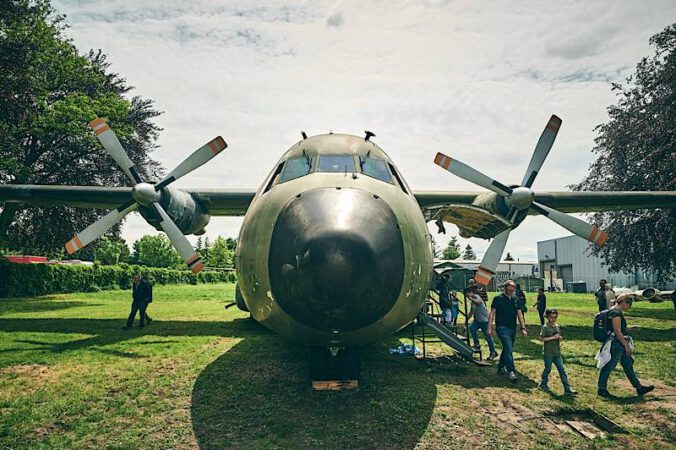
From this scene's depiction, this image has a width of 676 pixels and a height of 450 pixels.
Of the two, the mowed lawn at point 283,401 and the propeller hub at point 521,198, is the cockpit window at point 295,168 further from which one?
the propeller hub at point 521,198

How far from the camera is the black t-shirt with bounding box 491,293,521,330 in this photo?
8555mm

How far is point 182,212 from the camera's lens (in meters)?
13.2

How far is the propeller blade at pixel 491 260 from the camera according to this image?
9002mm

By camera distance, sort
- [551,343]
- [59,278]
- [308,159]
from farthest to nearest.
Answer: [59,278] < [551,343] < [308,159]

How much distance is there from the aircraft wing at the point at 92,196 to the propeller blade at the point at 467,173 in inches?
275

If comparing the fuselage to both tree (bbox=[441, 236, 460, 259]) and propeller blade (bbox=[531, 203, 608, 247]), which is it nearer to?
propeller blade (bbox=[531, 203, 608, 247])

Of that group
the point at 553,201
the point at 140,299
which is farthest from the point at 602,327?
the point at 140,299

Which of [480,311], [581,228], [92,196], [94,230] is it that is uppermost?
[92,196]

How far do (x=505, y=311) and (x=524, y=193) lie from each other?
164 inches

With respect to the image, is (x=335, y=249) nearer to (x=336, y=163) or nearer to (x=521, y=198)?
(x=336, y=163)

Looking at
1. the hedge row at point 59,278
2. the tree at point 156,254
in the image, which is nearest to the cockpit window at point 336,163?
the hedge row at point 59,278

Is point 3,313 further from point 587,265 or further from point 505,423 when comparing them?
point 587,265

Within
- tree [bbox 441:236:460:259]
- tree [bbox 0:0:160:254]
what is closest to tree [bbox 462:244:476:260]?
tree [bbox 441:236:460:259]

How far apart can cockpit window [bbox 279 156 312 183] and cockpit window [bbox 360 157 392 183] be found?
0.89 meters
